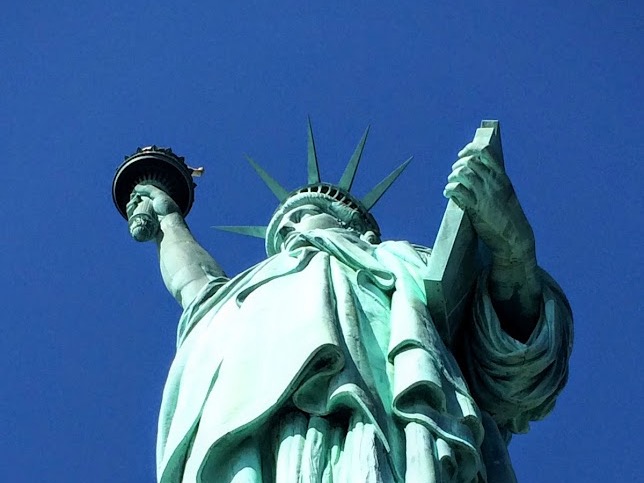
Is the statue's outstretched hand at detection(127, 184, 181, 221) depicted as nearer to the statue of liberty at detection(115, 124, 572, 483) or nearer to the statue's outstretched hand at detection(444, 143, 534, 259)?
the statue of liberty at detection(115, 124, 572, 483)

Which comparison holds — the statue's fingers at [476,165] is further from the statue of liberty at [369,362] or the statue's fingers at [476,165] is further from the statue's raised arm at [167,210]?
the statue's raised arm at [167,210]

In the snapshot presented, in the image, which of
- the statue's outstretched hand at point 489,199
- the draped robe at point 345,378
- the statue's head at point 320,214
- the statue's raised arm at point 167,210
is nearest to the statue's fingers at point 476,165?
the statue's outstretched hand at point 489,199

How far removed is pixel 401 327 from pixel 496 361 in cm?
66

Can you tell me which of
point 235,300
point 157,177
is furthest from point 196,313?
point 157,177

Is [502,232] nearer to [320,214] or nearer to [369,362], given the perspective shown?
[369,362]

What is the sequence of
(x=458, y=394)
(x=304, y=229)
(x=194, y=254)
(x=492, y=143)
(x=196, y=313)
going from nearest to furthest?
(x=458, y=394) → (x=492, y=143) → (x=196, y=313) → (x=304, y=229) → (x=194, y=254)

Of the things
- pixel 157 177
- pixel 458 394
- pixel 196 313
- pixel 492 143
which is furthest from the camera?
pixel 157 177

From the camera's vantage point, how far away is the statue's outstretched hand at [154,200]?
1188cm

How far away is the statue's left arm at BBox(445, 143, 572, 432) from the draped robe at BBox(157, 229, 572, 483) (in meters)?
0.01

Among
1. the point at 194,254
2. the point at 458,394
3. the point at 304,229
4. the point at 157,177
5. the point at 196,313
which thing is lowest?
A: the point at 458,394

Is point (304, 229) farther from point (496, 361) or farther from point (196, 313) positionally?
point (496, 361)

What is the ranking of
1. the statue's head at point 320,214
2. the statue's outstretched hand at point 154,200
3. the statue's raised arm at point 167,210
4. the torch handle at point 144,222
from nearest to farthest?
1. the statue's head at point 320,214
2. the statue's raised arm at point 167,210
3. the torch handle at point 144,222
4. the statue's outstretched hand at point 154,200

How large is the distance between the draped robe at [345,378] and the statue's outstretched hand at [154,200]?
2.57 metres

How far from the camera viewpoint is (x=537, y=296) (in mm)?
8688
